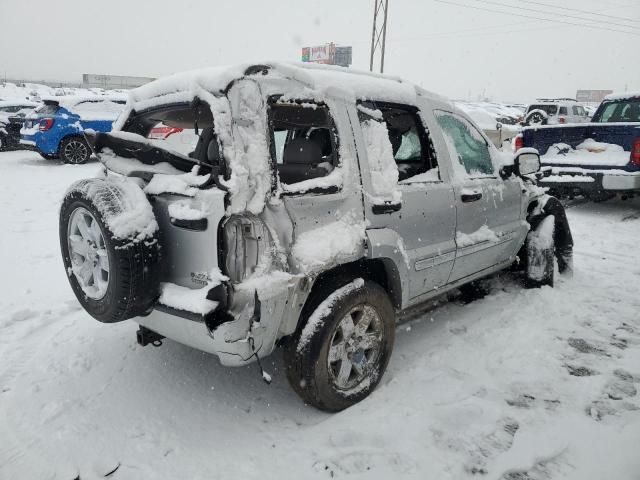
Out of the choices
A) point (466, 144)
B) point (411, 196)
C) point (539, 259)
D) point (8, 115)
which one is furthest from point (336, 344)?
point (8, 115)

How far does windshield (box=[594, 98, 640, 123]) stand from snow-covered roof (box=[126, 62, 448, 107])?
791 centimetres

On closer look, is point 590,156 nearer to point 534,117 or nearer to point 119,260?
point 119,260

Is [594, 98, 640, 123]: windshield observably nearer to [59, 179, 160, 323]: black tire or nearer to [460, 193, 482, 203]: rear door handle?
[460, 193, 482, 203]: rear door handle

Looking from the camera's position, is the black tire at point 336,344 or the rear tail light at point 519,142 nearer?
the black tire at point 336,344

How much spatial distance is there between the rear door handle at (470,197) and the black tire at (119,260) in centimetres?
222

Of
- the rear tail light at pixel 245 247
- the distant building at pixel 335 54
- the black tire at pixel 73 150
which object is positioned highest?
the distant building at pixel 335 54

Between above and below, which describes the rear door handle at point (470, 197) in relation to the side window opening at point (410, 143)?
below

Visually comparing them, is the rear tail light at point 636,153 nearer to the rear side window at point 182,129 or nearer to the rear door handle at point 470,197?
the rear door handle at point 470,197

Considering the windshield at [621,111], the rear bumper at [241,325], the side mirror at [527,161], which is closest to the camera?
the rear bumper at [241,325]

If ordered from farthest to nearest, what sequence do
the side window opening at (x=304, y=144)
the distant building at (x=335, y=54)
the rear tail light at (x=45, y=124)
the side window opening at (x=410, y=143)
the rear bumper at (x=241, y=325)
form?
1. the distant building at (x=335, y=54)
2. the rear tail light at (x=45, y=124)
3. the side window opening at (x=410, y=143)
4. the side window opening at (x=304, y=144)
5. the rear bumper at (x=241, y=325)

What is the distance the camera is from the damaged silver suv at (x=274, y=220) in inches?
85.1

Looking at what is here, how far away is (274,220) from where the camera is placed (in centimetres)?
224

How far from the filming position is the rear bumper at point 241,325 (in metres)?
2.14

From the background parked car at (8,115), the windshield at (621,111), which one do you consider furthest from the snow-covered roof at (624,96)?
the background parked car at (8,115)
